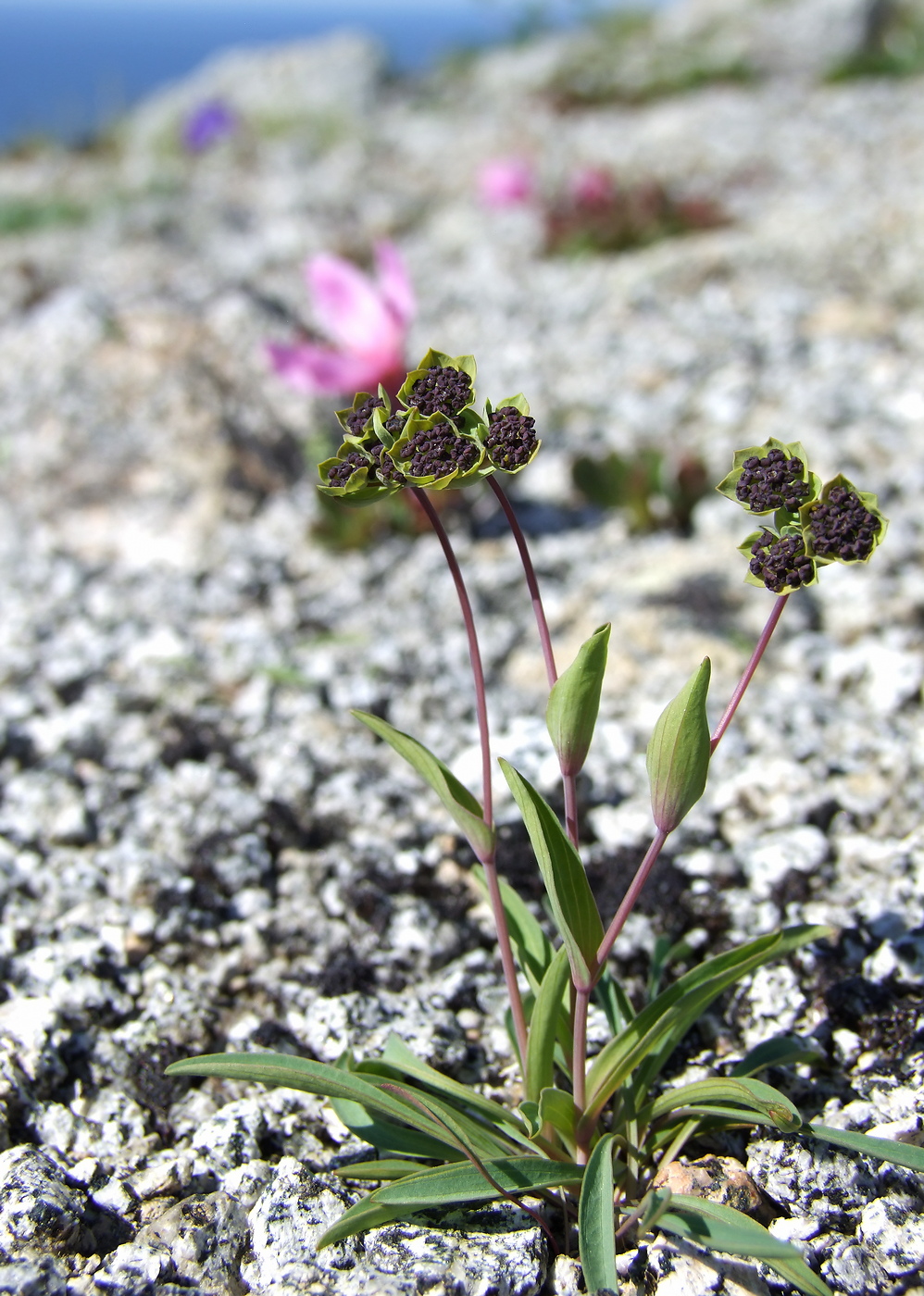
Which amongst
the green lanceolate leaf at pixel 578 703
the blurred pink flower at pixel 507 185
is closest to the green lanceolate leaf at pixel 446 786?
the green lanceolate leaf at pixel 578 703

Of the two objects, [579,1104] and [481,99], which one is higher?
[481,99]

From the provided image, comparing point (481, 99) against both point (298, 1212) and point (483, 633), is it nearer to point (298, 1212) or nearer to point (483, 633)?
point (483, 633)

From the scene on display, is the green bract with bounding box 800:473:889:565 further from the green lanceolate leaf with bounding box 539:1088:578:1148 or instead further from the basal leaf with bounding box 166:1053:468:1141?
the basal leaf with bounding box 166:1053:468:1141

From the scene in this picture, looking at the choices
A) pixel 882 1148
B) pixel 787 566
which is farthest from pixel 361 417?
pixel 882 1148

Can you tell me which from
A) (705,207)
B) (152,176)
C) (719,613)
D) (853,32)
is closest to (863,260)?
(705,207)

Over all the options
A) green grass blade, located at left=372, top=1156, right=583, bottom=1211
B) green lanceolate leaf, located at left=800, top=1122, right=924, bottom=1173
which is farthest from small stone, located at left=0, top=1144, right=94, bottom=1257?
green lanceolate leaf, located at left=800, top=1122, right=924, bottom=1173

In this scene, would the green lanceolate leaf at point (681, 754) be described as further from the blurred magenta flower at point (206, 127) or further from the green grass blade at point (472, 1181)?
the blurred magenta flower at point (206, 127)

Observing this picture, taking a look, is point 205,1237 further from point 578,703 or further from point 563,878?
point 578,703
